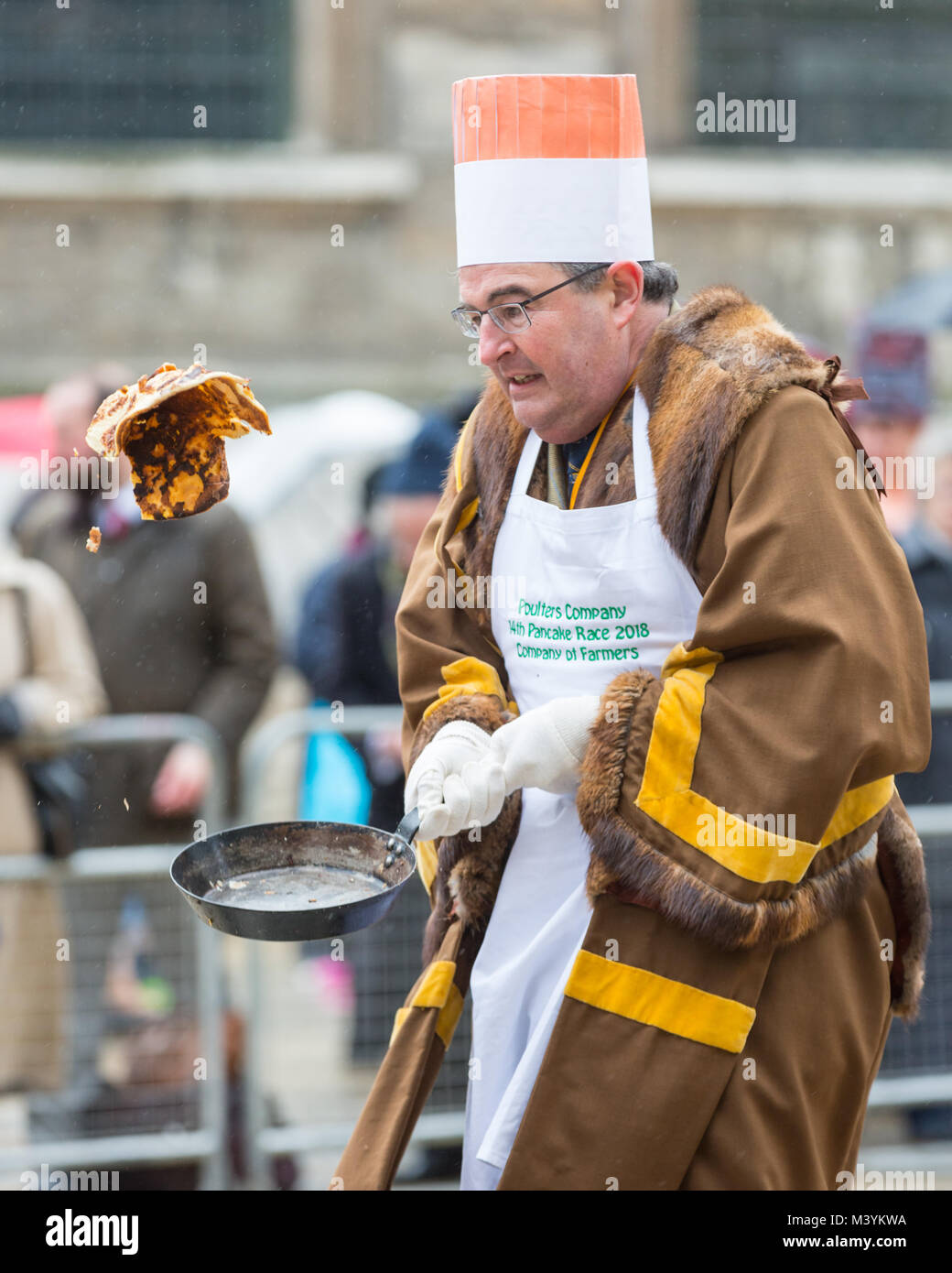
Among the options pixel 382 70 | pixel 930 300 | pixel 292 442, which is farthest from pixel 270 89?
→ pixel 930 300

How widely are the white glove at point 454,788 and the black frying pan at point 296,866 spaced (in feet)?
0.11

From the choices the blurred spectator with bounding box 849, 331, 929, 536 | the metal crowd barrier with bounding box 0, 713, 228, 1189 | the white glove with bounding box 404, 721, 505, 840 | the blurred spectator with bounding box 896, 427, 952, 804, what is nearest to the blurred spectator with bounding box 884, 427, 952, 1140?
the blurred spectator with bounding box 896, 427, 952, 804

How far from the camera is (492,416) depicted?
2969 mm

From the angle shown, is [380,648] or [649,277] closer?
[649,277]

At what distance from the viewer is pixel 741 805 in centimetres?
243

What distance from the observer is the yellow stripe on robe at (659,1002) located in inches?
97.1

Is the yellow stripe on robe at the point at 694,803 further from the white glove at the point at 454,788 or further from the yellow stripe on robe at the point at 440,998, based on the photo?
the yellow stripe on robe at the point at 440,998

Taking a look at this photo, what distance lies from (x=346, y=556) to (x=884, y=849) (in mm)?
2506

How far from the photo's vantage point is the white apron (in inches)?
103

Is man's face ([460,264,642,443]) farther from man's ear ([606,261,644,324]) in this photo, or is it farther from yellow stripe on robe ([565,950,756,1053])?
yellow stripe on robe ([565,950,756,1053])

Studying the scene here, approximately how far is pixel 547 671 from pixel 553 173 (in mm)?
837

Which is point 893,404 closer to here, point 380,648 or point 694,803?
point 380,648

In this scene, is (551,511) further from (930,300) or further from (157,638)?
(930,300)

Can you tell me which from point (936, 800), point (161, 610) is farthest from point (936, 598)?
point (161, 610)
